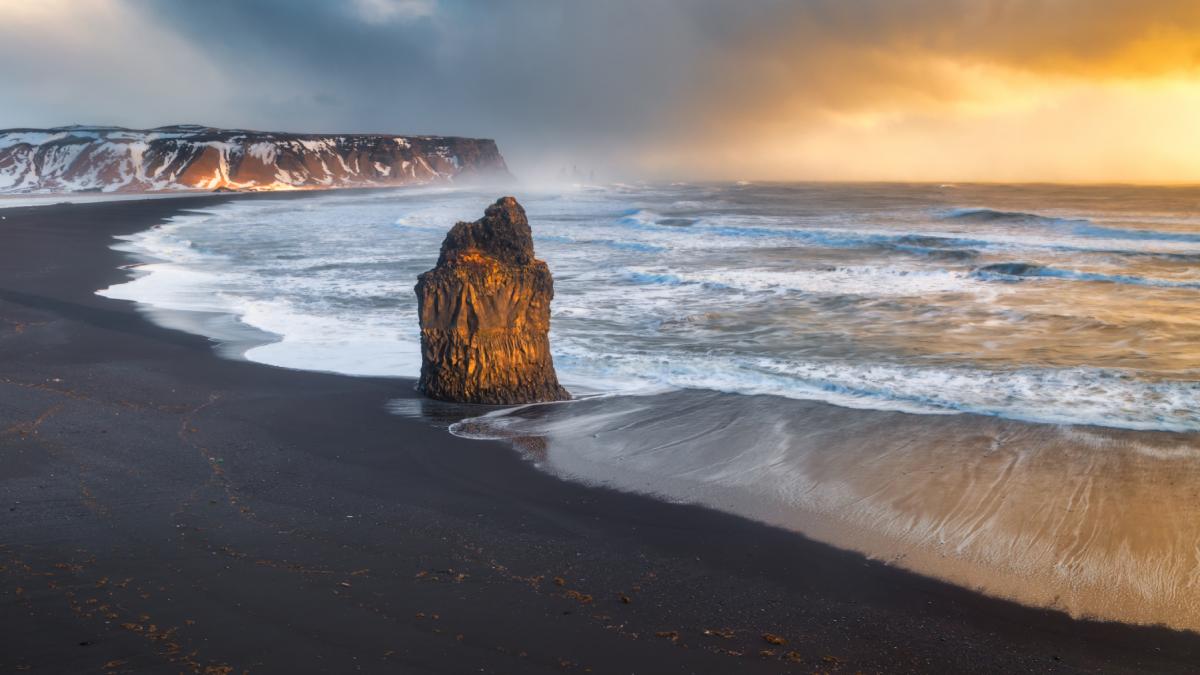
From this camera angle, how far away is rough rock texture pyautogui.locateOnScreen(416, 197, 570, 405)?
27.6 feet

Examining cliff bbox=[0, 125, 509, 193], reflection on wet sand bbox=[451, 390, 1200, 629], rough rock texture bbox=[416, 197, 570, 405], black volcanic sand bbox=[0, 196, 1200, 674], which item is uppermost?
cliff bbox=[0, 125, 509, 193]

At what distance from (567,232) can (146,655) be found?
29984mm

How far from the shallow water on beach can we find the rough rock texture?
0.44m

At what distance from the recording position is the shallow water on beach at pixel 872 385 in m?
5.48

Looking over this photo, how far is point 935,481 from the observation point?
6.41 meters

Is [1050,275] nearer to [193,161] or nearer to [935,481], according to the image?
[935,481]

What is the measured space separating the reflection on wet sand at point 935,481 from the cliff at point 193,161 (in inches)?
3447

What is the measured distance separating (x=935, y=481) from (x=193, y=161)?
101 metres

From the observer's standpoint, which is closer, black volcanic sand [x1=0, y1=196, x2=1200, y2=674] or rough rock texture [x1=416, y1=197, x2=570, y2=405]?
black volcanic sand [x1=0, y1=196, x2=1200, y2=674]

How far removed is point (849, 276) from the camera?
Result: 64.2 ft

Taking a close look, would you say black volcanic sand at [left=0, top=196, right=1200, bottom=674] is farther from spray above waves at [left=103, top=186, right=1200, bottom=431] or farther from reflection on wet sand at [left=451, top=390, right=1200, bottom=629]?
spray above waves at [left=103, top=186, right=1200, bottom=431]

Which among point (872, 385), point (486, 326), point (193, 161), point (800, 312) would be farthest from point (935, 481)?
point (193, 161)

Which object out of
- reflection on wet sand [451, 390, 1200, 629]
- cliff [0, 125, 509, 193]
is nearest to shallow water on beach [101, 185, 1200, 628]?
reflection on wet sand [451, 390, 1200, 629]

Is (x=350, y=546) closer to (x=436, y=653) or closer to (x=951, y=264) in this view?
(x=436, y=653)
